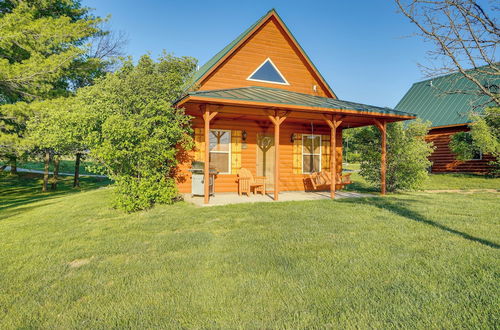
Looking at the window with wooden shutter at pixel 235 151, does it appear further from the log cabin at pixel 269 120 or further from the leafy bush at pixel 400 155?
the leafy bush at pixel 400 155

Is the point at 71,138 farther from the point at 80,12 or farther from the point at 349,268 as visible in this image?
the point at 80,12

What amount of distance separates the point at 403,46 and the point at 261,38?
7486 millimetres

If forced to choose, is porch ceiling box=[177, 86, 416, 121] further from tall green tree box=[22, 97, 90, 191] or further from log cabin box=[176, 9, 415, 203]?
tall green tree box=[22, 97, 90, 191]

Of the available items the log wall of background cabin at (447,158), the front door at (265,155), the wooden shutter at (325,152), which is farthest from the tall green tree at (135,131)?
the log wall of background cabin at (447,158)

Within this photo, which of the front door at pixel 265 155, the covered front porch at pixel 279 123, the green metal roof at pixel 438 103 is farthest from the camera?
the green metal roof at pixel 438 103

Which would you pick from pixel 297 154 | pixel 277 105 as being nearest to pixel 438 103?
pixel 297 154

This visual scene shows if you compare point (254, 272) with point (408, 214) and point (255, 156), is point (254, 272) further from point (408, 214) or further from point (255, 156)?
point (255, 156)

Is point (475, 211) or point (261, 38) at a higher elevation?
point (261, 38)

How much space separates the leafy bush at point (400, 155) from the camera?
34.9 ft

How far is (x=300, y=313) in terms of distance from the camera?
262 centimetres

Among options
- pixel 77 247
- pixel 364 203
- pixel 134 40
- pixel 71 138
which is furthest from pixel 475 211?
pixel 134 40

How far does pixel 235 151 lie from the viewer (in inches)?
428

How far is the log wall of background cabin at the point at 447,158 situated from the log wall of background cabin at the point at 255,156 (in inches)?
414

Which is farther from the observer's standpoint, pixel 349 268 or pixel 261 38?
pixel 261 38
